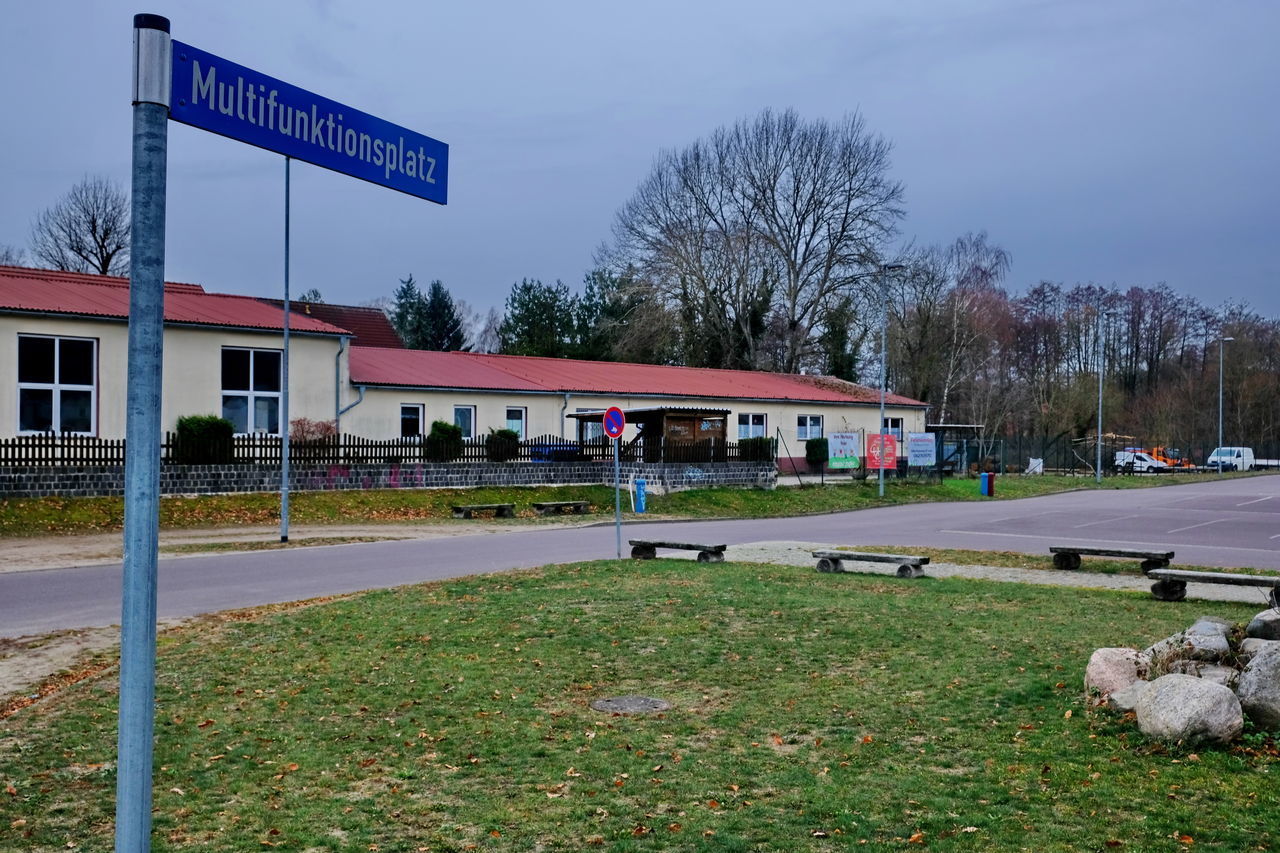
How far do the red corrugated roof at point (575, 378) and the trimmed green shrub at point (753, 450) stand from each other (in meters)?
7.14

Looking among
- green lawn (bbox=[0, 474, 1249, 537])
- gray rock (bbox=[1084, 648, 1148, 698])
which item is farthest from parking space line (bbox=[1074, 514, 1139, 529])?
gray rock (bbox=[1084, 648, 1148, 698])

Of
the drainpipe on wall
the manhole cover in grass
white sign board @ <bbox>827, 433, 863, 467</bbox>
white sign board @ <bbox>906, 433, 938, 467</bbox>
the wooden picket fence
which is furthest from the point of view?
white sign board @ <bbox>906, 433, 938, 467</bbox>

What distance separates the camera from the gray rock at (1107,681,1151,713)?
286 inches

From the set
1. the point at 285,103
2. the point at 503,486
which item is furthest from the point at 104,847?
the point at 503,486

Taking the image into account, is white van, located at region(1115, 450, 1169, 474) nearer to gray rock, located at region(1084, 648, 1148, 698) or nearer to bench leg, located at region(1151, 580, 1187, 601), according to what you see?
bench leg, located at region(1151, 580, 1187, 601)

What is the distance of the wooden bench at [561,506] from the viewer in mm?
32219

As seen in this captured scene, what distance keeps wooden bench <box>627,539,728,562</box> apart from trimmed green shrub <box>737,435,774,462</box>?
75.3 ft

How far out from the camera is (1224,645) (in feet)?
25.5

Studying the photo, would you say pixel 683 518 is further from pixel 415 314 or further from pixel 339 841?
pixel 415 314

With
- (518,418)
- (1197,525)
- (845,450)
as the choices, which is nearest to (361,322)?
(518,418)

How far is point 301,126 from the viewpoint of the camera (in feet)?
12.5

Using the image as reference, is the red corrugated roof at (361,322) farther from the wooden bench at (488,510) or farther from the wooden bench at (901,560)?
the wooden bench at (901,560)

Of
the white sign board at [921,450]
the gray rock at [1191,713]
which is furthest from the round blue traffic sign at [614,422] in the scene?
the white sign board at [921,450]

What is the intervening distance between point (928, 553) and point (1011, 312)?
66658 millimetres
